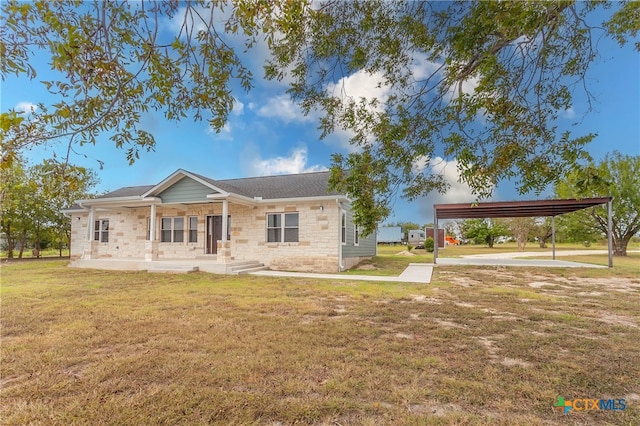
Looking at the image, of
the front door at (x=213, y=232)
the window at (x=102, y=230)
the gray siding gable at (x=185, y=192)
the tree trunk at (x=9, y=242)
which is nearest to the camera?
the gray siding gable at (x=185, y=192)

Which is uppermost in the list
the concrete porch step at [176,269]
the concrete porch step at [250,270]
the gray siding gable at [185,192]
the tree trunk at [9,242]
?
the gray siding gable at [185,192]

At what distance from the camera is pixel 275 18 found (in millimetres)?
3088

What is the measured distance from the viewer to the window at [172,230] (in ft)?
49.4

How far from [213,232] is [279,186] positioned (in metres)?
3.94

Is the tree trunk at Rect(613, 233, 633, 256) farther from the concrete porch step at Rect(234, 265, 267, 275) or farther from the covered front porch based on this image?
the covered front porch

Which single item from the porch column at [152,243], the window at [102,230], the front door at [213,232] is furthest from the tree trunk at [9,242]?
the front door at [213,232]

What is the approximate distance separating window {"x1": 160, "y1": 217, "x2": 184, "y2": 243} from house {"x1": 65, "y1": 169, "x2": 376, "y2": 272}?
2.0 inches

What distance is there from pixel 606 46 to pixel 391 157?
140 inches

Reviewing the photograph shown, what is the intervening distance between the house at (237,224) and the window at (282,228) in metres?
0.04

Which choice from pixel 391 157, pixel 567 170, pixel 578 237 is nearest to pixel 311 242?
pixel 391 157

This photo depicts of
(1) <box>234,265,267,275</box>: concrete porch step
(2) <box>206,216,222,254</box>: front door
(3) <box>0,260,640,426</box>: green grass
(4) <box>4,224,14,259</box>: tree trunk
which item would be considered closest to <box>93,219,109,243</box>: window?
(2) <box>206,216,222,254</box>: front door

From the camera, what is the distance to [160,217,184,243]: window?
1505cm

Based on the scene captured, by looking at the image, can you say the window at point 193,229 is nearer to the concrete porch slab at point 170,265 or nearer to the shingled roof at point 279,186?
the concrete porch slab at point 170,265

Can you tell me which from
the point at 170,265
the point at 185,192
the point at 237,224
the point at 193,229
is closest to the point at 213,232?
the point at 193,229
